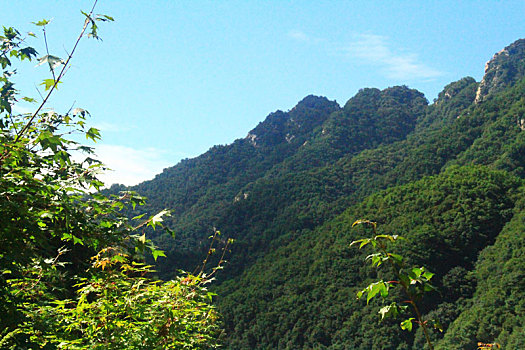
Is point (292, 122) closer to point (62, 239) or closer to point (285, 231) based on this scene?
point (285, 231)

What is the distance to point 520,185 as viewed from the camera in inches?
2073

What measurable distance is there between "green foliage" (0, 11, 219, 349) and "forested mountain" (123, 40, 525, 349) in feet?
73.5

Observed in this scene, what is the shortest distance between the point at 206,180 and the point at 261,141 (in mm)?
34925

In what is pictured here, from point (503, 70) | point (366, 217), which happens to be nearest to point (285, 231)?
point (366, 217)

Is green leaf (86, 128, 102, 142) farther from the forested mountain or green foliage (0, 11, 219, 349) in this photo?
the forested mountain

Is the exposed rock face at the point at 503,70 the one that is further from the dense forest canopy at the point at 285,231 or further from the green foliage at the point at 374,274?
the green foliage at the point at 374,274

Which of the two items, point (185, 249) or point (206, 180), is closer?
point (185, 249)

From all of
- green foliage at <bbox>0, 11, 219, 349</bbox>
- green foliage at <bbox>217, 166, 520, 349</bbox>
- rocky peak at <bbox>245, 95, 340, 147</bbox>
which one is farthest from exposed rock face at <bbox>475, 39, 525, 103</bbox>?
green foliage at <bbox>0, 11, 219, 349</bbox>

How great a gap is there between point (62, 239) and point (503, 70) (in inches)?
4882

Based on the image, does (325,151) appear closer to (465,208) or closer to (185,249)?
(185,249)

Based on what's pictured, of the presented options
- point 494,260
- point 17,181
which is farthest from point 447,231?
point 17,181

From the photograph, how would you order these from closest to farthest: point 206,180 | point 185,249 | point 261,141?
point 185,249, point 206,180, point 261,141

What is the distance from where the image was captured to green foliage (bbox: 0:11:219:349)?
1.97m

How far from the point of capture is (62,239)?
94.7 inches
